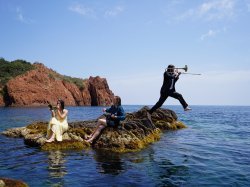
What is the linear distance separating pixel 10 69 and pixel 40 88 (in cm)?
1710

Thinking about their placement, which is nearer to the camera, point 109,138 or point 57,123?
point 57,123

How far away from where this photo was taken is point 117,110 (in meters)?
17.5

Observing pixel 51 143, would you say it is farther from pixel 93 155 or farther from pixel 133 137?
pixel 133 137

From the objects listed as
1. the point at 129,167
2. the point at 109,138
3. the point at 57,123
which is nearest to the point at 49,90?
the point at 57,123

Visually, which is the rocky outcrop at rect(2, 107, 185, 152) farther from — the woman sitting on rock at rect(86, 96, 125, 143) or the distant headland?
the distant headland

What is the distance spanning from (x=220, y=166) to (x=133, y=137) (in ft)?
18.7

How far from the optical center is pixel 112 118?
17.9 metres

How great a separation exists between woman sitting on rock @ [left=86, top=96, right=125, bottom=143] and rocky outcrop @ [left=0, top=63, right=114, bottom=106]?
2732 inches

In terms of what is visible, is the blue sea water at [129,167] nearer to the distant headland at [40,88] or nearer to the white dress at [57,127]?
the white dress at [57,127]

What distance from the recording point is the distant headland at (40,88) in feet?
337

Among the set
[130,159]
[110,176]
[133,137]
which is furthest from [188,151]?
[110,176]

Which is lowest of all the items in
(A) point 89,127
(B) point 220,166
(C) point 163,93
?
(B) point 220,166

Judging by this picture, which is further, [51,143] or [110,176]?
[51,143]

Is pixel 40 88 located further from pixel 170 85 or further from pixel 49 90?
pixel 170 85
